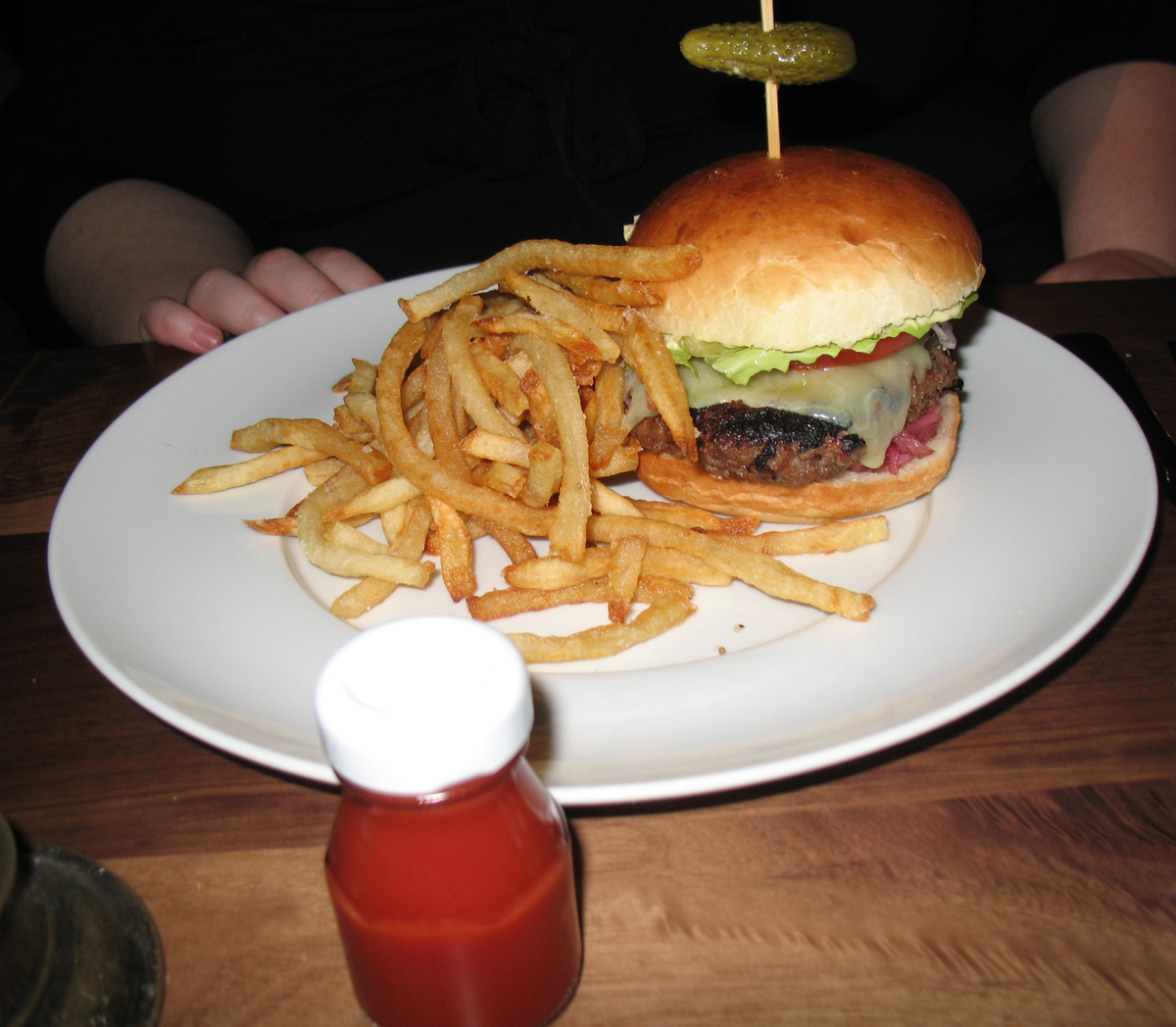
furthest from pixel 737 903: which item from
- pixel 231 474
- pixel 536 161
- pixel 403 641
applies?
pixel 536 161

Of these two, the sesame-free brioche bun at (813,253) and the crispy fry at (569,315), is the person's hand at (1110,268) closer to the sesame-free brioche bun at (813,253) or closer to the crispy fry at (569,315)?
the sesame-free brioche bun at (813,253)

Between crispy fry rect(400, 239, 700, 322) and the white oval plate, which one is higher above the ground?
crispy fry rect(400, 239, 700, 322)

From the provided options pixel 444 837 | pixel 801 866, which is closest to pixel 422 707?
pixel 444 837

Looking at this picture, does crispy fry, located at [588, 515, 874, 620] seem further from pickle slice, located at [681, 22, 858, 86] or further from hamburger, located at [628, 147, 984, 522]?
pickle slice, located at [681, 22, 858, 86]

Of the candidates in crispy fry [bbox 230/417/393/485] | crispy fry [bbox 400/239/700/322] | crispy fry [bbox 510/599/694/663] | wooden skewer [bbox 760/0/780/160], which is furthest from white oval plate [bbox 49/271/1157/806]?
wooden skewer [bbox 760/0/780/160]

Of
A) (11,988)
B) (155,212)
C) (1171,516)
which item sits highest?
(155,212)

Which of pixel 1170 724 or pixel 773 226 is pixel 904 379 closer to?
pixel 773 226

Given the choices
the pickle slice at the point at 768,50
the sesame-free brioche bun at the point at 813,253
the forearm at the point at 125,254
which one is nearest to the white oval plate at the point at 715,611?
the sesame-free brioche bun at the point at 813,253
